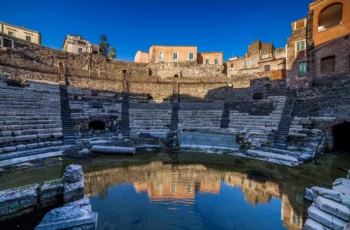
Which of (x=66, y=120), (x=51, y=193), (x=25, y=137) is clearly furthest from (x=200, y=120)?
(x=51, y=193)

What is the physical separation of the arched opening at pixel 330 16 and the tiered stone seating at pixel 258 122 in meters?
7.49

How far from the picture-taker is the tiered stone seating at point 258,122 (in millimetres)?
10430

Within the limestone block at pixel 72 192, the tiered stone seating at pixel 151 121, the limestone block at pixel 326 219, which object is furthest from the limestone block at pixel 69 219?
the tiered stone seating at pixel 151 121

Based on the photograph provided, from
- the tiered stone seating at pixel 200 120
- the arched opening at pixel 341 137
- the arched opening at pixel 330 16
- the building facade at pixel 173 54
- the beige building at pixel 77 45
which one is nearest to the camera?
the arched opening at pixel 341 137

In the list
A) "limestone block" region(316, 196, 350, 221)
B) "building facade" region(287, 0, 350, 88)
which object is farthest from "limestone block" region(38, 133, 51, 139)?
"building facade" region(287, 0, 350, 88)

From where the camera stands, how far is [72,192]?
12.8 feet

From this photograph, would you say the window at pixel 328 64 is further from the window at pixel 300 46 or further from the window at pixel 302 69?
the window at pixel 300 46

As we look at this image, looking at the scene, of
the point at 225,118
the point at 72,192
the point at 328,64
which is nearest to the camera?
the point at 72,192

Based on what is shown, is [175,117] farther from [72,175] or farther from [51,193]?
[51,193]

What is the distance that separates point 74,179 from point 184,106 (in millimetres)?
12919

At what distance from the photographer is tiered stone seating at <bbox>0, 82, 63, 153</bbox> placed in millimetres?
8094

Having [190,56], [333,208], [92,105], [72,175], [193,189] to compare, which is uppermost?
[190,56]

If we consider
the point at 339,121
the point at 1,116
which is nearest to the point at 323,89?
the point at 339,121

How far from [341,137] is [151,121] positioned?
12965mm
